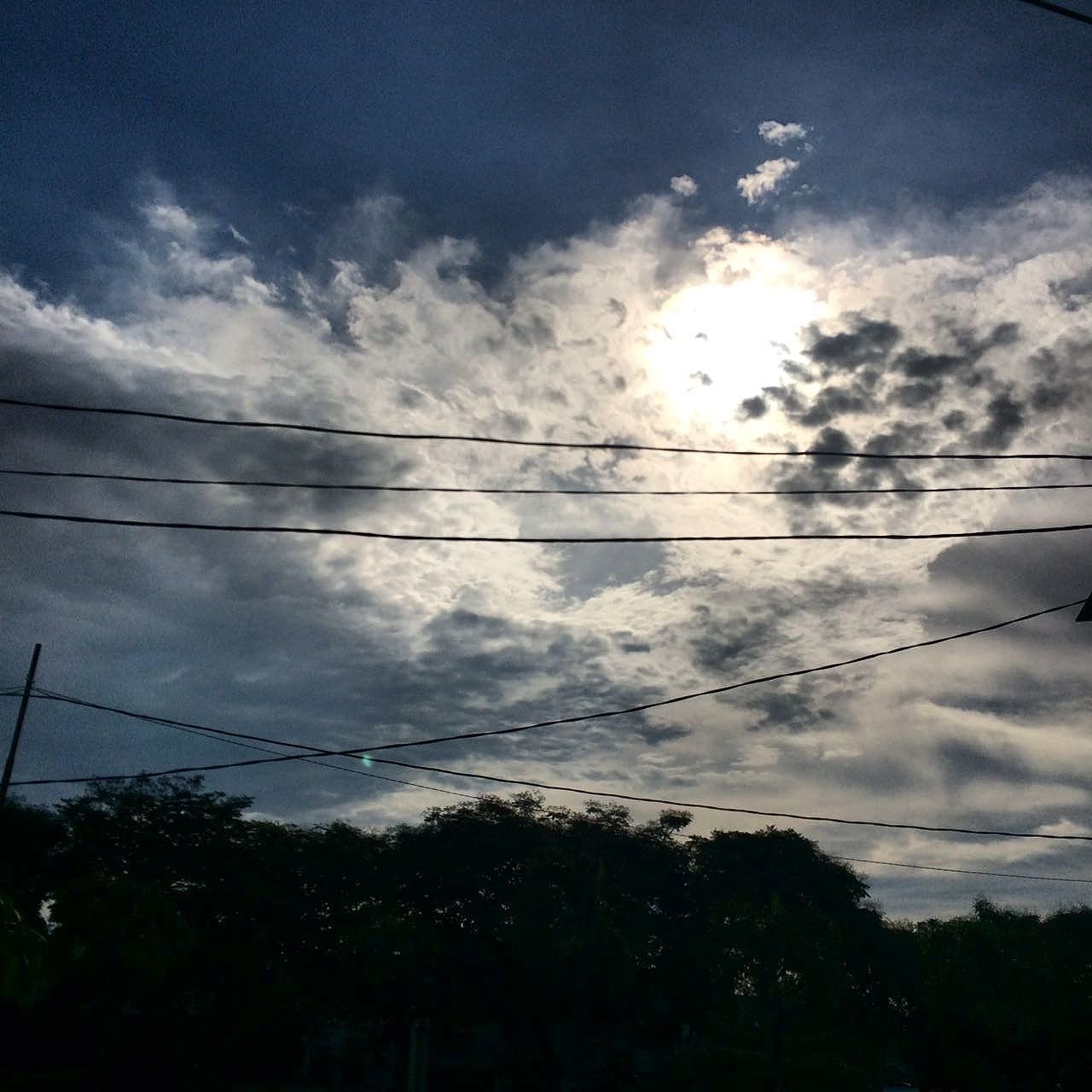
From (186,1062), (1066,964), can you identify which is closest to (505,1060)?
(186,1062)

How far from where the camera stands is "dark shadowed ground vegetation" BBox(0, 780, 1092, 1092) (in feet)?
148

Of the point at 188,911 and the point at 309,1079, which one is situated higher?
the point at 188,911

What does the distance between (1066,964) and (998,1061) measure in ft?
22.3

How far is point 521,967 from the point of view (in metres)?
58.7

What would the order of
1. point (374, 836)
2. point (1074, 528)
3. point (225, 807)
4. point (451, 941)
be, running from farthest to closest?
point (374, 836) → point (451, 941) → point (225, 807) → point (1074, 528)

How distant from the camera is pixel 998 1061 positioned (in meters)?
53.2

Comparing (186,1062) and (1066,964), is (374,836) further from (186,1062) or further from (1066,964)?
(1066,964)

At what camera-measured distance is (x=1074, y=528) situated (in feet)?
47.0

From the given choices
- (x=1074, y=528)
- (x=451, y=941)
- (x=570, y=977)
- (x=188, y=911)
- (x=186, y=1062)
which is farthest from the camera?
(x=451, y=941)

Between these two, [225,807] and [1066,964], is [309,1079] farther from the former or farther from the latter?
[1066,964]

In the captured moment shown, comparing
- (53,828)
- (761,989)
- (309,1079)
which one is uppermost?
(53,828)

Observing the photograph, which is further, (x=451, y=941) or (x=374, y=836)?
(x=374, y=836)

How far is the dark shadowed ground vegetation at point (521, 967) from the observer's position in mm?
45188

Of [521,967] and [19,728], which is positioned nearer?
[19,728]
